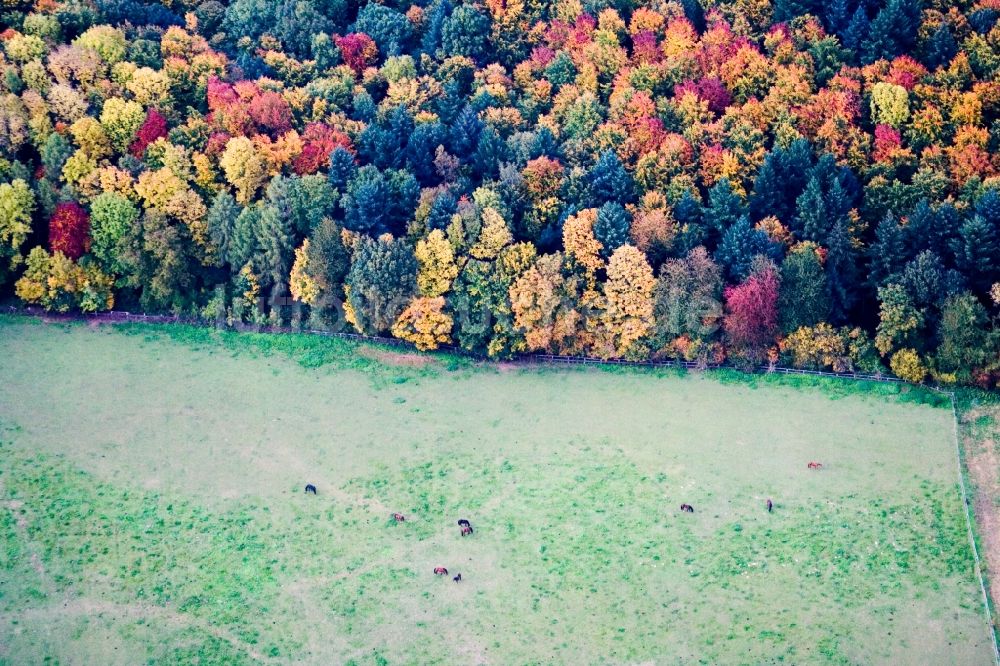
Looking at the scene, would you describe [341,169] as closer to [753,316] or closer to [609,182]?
[609,182]

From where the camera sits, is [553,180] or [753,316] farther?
[553,180]

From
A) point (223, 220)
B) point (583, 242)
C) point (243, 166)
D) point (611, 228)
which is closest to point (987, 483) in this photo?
point (611, 228)

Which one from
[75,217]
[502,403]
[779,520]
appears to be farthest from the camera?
[75,217]

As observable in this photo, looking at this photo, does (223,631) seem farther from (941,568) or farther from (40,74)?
(40,74)

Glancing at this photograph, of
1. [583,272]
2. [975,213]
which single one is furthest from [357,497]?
[975,213]

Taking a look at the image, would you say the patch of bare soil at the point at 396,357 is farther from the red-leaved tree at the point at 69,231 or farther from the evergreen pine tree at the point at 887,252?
the evergreen pine tree at the point at 887,252

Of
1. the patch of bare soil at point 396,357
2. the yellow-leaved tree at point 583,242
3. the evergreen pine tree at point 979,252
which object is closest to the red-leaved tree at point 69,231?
the patch of bare soil at point 396,357
